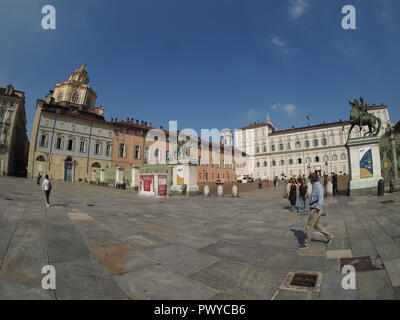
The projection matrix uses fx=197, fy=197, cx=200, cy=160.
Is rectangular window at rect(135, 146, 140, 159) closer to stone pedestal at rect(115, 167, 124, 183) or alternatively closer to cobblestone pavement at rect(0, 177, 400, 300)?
stone pedestal at rect(115, 167, 124, 183)

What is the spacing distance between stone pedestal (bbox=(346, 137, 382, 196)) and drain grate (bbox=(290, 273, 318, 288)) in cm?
1016

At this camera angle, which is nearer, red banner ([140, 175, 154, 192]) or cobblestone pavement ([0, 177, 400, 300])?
cobblestone pavement ([0, 177, 400, 300])

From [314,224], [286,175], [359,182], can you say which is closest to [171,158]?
[359,182]

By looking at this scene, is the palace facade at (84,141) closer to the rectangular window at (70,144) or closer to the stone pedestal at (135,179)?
the rectangular window at (70,144)

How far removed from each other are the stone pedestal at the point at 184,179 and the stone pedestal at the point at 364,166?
35.4ft

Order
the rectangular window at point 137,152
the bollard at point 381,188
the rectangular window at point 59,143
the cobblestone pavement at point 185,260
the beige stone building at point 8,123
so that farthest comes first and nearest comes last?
the rectangular window at point 137,152 < the rectangular window at point 59,143 < the beige stone building at point 8,123 < the bollard at point 381,188 < the cobblestone pavement at point 185,260

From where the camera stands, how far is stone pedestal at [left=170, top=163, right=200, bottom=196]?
1667 cm

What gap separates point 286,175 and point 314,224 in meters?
67.9

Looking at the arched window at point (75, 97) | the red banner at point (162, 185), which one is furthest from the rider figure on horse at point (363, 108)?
the arched window at point (75, 97)

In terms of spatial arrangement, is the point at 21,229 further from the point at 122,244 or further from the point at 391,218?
the point at 391,218

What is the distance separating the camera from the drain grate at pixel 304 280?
267 centimetres

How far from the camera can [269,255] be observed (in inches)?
149

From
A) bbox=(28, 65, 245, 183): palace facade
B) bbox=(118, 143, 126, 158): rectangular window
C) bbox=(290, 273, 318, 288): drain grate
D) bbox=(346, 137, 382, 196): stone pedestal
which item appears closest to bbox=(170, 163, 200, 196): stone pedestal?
bbox=(346, 137, 382, 196): stone pedestal
